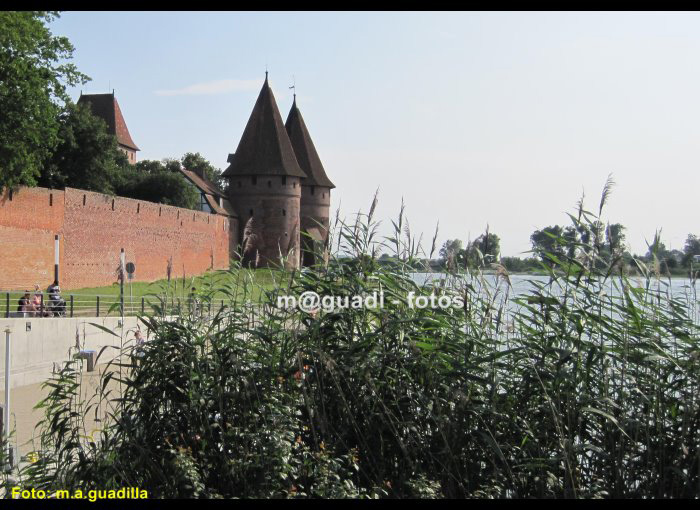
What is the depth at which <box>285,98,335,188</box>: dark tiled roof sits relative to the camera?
49.6 meters

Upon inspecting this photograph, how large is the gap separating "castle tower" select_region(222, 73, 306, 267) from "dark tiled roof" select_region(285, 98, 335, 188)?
2.48 metres

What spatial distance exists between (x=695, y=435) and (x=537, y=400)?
23.4 inches

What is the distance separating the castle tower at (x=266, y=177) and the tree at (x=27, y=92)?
83.5 feet

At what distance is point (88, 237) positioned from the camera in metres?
24.5

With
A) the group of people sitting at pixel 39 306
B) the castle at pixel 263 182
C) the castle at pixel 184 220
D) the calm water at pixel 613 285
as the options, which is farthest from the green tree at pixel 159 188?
the calm water at pixel 613 285

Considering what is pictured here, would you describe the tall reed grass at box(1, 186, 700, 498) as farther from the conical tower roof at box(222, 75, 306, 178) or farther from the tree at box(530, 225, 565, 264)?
the conical tower roof at box(222, 75, 306, 178)

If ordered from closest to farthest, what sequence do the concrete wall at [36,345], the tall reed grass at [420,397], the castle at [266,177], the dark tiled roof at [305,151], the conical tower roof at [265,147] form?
the tall reed grass at [420,397] < the concrete wall at [36,345] < the castle at [266,177] < the conical tower roof at [265,147] < the dark tiled roof at [305,151]

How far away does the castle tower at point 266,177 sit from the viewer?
45.2 m

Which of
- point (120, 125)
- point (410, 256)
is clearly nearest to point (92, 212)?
point (410, 256)

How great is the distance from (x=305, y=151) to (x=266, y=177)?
4.90 m

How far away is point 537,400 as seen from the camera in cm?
361

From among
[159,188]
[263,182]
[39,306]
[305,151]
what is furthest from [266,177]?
[39,306]

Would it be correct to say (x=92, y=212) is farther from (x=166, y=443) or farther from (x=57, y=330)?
(x=166, y=443)

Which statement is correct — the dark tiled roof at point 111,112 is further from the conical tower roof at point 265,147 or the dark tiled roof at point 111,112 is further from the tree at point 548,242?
the tree at point 548,242
